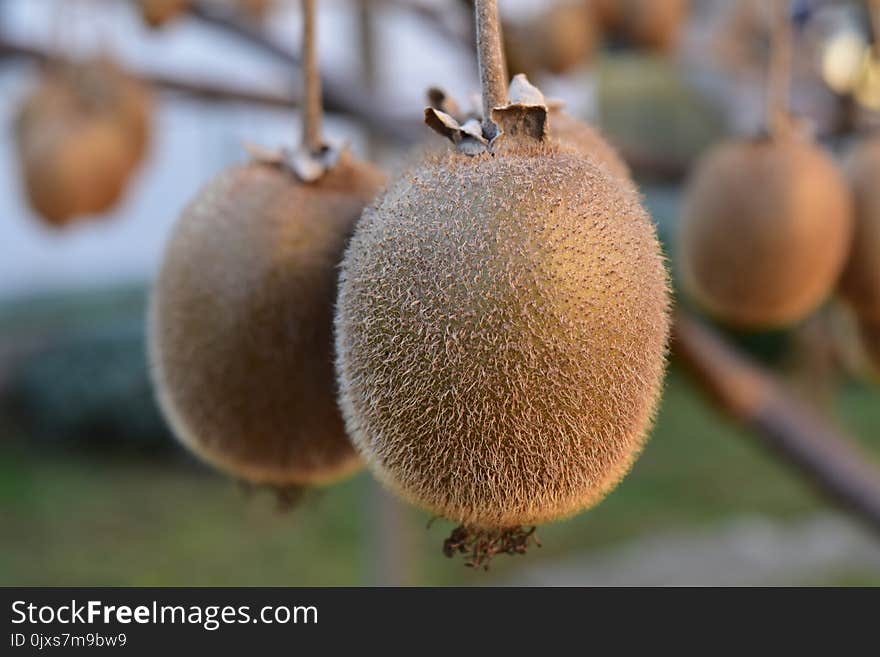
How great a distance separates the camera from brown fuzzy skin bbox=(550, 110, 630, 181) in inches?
20.3

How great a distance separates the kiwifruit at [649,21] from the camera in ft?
5.12

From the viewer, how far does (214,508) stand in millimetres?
3355

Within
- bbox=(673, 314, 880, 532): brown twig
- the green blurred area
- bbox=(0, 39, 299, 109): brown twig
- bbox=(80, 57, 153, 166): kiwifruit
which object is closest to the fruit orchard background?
the green blurred area

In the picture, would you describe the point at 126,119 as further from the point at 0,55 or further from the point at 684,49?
the point at 684,49

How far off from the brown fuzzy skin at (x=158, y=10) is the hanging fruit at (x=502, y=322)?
32.0 inches

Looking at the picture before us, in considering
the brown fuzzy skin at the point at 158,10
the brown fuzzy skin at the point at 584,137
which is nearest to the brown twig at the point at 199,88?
the brown fuzzy skin at the point at 158,10

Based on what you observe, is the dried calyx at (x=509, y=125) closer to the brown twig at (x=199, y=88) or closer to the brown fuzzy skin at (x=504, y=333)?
the brown fuzzy skin at (x=504, y=333)

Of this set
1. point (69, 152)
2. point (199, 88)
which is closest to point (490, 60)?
point (69, 152)

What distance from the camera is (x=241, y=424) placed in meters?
0.56

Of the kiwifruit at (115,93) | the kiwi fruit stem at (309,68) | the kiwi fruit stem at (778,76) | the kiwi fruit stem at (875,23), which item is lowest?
the kiwi fruit stem at (309,68)

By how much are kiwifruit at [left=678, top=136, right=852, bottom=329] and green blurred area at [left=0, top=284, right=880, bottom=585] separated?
4.52 feet

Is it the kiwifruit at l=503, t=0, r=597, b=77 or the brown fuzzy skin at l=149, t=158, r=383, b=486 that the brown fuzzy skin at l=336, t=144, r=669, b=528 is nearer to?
the brown fuzzy skin at l=149, t=158, r=383, b=486
